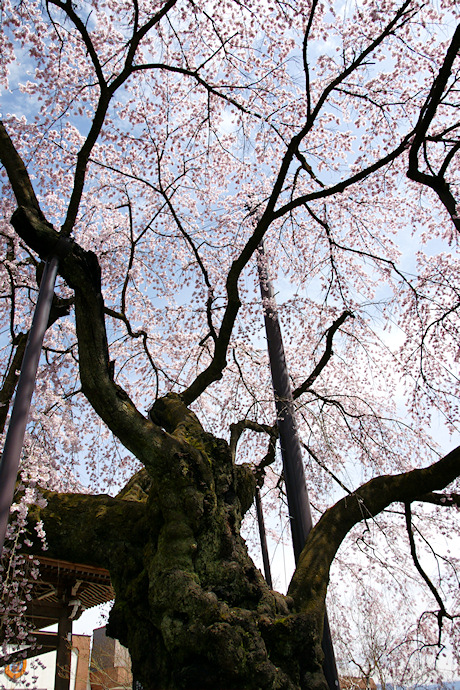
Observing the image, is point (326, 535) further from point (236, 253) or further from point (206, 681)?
point (236, 253)

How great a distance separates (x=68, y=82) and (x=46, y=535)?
5.53m

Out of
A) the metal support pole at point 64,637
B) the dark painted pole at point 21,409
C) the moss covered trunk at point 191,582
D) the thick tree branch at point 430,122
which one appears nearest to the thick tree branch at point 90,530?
the moss covered trunk at point 191,582

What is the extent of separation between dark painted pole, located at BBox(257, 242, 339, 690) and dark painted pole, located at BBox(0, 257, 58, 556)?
2.95 m

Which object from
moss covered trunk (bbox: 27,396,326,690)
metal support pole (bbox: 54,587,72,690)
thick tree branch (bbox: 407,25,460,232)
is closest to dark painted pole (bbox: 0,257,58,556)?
moss covered trunk (bbox: 27,396,326,690)

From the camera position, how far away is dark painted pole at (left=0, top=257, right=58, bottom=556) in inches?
82.7

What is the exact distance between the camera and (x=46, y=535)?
362cm

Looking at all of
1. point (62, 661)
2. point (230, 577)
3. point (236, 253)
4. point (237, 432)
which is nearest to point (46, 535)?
point (230, 577)

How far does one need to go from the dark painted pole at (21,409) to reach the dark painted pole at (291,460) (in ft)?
9.68

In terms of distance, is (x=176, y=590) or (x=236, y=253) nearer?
(x=176, y=590)

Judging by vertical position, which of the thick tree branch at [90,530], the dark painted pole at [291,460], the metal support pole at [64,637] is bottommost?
the metal support pole at [64,637]

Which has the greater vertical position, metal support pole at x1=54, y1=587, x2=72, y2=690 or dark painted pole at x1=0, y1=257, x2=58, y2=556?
dark painted pole at x1=0, y1=257, x2=58, y2=556

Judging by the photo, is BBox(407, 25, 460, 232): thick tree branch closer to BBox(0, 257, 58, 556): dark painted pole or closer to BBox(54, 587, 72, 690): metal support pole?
BBox(0, 257, 58, 556): dark painted pole

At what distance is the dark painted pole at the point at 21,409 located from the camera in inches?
82.7

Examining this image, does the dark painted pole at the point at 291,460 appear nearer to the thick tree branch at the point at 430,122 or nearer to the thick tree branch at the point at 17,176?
the thick tree branch at the point at 430,122
